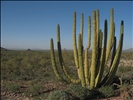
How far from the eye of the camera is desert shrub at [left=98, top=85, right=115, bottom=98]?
26.5ft

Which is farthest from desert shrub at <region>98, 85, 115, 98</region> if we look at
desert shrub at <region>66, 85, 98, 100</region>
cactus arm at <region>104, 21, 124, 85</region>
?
cactus arm at <region>104, 21, 124, 85</region>

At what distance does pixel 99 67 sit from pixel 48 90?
217cm

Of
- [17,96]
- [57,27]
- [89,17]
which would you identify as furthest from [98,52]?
[17,96]

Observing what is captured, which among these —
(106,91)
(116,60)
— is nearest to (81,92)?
(106,91)

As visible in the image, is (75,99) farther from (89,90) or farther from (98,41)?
(98,41)

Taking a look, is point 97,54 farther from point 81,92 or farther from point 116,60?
point 81,92

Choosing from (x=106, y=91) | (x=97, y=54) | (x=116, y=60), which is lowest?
(x=106, y=91)

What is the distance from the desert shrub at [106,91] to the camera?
26.5 ft

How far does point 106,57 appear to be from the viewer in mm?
9133

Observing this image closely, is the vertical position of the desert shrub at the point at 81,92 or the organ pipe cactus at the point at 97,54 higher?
the organ pipe cactus at the point at 97,54

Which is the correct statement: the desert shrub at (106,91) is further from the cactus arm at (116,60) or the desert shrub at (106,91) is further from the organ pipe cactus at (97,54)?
the cactus arm at (116,60)

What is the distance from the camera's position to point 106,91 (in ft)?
26.8

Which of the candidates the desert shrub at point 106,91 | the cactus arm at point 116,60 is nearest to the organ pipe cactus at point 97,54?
the cactus arm at point 116,60

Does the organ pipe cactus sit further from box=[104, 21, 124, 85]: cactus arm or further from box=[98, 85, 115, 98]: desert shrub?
box=[98, 85, 115, 98]: desert shrub
